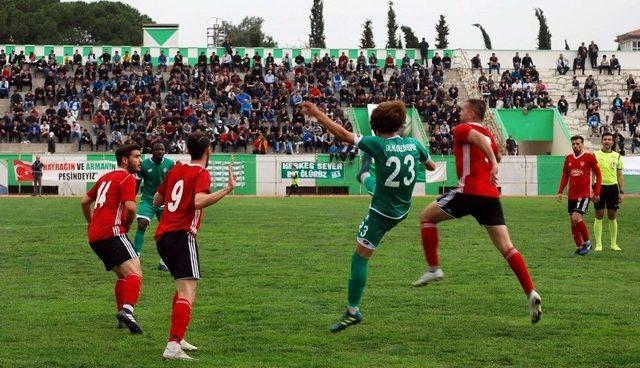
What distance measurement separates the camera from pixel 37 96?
51469mm

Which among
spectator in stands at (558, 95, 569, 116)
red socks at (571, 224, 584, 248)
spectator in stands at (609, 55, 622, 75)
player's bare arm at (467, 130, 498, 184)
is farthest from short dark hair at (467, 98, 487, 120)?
spectator in stands at (609, 55, 622, 75)

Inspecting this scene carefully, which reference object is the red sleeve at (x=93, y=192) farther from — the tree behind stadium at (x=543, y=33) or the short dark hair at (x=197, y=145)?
the tree behind stadium at (x=543, y=33)

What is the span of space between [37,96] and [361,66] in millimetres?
18001

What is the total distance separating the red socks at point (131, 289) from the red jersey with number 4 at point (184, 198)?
117 centimetres

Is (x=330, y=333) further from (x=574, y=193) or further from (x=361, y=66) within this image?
(x=361, y=66)

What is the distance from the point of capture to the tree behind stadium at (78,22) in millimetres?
109562

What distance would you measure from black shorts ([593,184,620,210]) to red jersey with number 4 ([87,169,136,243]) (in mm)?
10776

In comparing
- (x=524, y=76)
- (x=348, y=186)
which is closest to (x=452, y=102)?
(x=524, y=76)

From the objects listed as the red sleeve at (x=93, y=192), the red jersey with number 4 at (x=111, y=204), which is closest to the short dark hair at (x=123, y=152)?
the red jersey with number 4 at (x=111, y=204)

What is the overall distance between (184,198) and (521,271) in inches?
134

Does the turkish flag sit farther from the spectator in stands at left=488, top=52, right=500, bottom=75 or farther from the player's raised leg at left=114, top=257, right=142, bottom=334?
the player's raised leg at left=114, top=257, right=142, bottom=334

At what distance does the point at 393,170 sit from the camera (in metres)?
9.56

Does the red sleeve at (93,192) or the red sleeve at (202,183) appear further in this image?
the red sleeve at (93,192)

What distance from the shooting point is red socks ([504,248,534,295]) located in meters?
9.73
